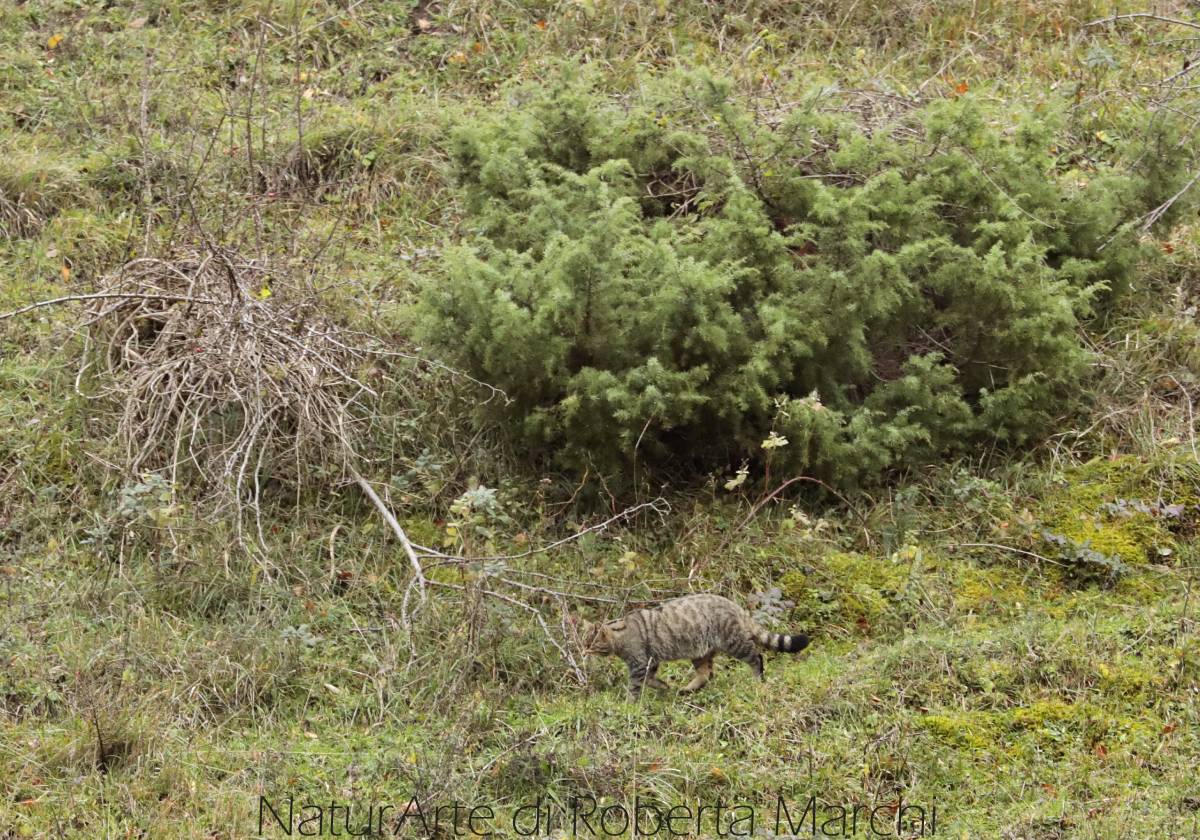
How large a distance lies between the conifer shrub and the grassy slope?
0.42 m

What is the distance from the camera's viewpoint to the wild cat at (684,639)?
6703 millimetres

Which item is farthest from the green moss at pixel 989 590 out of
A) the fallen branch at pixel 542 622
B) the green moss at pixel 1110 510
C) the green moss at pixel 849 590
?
the fallen branch at pixel 542 622

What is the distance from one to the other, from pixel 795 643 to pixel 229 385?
3.46 m

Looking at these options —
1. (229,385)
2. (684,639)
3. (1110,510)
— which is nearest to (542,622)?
(684,639)

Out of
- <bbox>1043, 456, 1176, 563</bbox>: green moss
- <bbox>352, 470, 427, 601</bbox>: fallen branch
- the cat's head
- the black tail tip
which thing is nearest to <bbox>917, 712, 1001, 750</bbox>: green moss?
the black tail tip

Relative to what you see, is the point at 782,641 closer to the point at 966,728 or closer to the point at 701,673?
the point at 701,673

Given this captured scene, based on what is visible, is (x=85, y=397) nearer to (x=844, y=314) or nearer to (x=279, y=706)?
(x=279, y=706)

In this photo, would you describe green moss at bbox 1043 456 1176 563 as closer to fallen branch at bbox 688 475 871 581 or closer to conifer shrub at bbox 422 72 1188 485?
conifer shrub at bbox 422 72 1188 485

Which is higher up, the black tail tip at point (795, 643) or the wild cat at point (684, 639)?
the black tail tip at point (795, 643)

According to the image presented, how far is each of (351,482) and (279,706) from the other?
67.0 inches

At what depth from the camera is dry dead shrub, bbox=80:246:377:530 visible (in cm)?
806

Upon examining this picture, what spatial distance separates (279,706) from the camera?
22.0ft

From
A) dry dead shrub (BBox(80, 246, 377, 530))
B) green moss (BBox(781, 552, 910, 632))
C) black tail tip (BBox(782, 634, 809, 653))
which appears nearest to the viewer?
black tail tip (BBox(782, 634, 809, 653))

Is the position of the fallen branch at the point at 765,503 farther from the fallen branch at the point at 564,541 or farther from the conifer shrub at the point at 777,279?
the fallen branch at the point at 564,541
